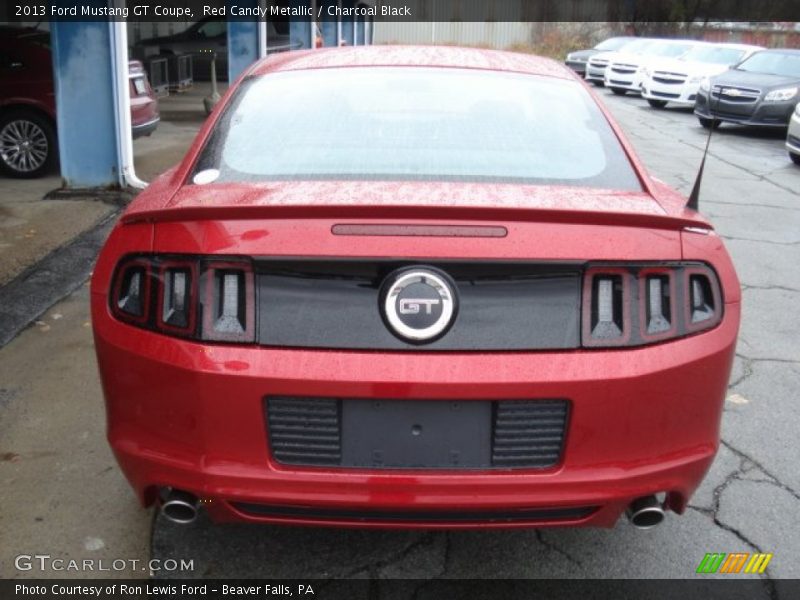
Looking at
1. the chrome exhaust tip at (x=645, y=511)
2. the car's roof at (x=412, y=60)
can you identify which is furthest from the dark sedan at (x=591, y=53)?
the chrome exhaust tip at (x=645, y=511)

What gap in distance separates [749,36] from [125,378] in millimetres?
40504

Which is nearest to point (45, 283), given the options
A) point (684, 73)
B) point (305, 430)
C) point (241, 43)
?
→ point (305, 430)

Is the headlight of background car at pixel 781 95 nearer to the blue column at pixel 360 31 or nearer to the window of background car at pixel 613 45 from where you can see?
the window of background car at pixel 613 45

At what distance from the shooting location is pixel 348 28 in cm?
2580

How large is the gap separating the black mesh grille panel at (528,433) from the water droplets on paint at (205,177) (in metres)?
1.10

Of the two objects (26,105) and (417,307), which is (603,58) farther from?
(417,307)

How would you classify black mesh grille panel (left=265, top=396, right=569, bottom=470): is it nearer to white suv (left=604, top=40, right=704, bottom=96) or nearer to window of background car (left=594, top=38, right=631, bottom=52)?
white suv (left=604, top=40, right=704, bottom=96)

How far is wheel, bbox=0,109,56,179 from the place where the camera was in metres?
8.12

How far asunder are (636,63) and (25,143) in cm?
1833

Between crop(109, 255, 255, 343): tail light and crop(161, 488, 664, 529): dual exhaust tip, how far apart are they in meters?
0.45

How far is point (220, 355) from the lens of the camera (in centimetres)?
202

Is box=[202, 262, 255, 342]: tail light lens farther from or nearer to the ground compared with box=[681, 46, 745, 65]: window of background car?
nearer to the ground

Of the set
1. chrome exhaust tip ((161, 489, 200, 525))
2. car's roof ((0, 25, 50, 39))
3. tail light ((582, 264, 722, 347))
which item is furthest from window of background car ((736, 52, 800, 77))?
chrome exhaust tip ((161, 489, 200, 525))

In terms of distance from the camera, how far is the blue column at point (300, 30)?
16625 mm
